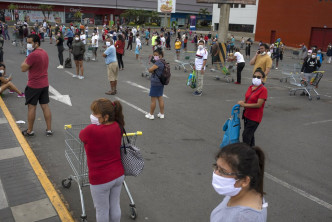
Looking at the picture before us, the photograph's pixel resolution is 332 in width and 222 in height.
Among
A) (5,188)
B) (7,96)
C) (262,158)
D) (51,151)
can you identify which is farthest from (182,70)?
(262,158)

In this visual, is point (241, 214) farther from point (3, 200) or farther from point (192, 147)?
point (192, 147)

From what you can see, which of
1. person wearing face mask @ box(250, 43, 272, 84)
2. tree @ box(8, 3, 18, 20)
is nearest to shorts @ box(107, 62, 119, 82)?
person wearing face mask @ box(250, 43, 272, 84)

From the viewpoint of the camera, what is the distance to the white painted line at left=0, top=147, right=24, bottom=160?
5840mm

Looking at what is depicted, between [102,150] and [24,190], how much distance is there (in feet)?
7.18

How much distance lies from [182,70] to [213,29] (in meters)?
43.4

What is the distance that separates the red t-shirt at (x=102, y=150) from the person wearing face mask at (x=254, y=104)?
3191mm

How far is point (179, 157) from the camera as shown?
6301mm

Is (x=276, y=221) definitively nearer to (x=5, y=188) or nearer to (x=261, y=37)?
(x=5, y=188)

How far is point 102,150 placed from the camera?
11.0 feet

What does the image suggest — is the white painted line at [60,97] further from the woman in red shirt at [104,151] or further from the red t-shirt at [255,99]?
the woman in red shirt at [104,151]

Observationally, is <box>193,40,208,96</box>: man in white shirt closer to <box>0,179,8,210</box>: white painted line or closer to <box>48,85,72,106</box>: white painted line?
<box>48,85,72,106</box>: white painted line

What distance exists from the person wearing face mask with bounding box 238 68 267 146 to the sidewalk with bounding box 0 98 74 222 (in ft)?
12.0

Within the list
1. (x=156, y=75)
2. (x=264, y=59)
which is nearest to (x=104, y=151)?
(x=156, y=75)

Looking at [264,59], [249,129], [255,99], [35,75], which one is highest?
[264,59]
